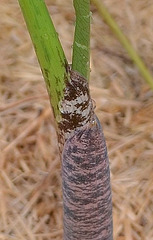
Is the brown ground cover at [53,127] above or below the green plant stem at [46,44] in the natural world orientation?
below

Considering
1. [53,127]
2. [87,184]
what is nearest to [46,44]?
[87,184]

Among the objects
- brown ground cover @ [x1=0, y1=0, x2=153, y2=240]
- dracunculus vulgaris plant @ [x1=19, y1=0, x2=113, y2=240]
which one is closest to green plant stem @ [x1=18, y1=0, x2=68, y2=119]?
dracunculus vulgaris plant @ [x1=19, y1=0, x2=113, y2=240]

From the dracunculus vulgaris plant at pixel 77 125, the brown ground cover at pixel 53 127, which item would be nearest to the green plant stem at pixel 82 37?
the dracunculus vulgaris plant at pixel 77 125

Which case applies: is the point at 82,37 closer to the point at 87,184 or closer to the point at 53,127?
the point at 87,184

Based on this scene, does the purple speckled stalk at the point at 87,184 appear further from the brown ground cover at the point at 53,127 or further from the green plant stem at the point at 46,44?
the brown ground cover at the point at 53,127

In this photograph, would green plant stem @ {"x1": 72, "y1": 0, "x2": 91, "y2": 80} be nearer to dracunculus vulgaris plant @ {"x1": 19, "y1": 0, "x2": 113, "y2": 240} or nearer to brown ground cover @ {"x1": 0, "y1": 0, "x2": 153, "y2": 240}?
dracunculus vulgaris plant @ {"x1": 19, "y1": 0, "x2": 113, "y2": 240}

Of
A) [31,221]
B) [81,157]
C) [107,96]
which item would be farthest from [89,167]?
[107,96]
